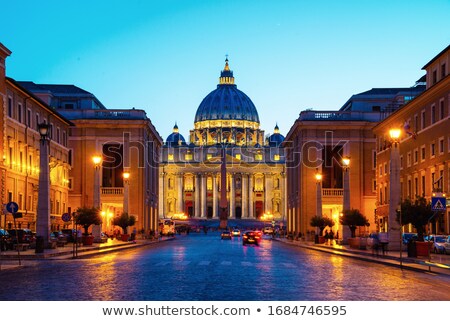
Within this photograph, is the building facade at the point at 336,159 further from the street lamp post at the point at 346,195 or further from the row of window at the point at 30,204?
the row of window at the point at 30,204

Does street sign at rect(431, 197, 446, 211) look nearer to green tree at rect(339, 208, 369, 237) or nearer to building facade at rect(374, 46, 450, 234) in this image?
building facade at rect(374, 46, 450, 234)

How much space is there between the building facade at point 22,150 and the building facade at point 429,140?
28.9m

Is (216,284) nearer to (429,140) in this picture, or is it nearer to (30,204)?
(429,140)

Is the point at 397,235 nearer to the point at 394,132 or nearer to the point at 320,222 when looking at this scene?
the point at 394,132

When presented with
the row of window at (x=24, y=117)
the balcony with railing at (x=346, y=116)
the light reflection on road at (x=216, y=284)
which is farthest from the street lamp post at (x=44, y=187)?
the balcony with railing at (x=346, y=116)

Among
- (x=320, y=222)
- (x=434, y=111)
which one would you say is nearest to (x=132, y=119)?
(x=320, y=222)

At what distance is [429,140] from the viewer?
6216 centimetres

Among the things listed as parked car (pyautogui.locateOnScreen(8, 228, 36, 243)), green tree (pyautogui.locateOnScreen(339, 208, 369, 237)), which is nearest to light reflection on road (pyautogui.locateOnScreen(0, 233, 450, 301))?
parked car (pyautogui.locateOnScreen(8, 228, 36, 243))

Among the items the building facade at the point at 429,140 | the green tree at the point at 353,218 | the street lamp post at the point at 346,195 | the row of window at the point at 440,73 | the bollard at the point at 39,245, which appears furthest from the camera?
the street lamp post at the point at 346,195

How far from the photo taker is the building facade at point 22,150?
Result: 61.6 meters

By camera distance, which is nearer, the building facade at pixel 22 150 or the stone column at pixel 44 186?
the stone column at pixel 44 186

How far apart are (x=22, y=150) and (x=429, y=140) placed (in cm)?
3387

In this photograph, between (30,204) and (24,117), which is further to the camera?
(30,204)

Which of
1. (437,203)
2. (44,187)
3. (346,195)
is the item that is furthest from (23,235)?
(437,203)
